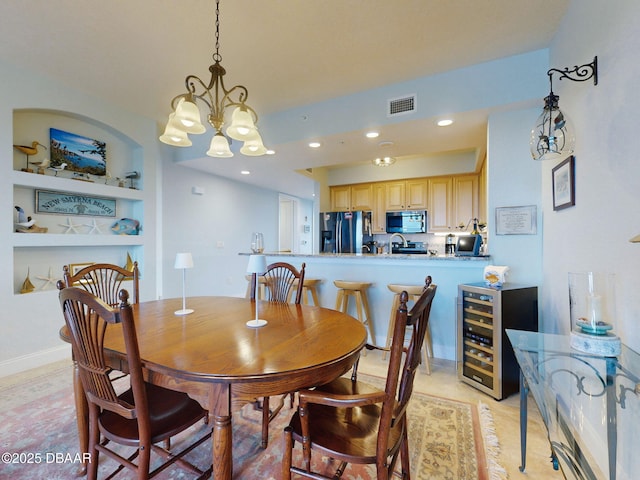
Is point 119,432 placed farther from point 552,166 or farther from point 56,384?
point 552,166

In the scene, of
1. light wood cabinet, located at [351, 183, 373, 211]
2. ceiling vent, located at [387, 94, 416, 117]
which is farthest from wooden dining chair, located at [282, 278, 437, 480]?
light wood cabinet, located at [351, 183, 373, 211]

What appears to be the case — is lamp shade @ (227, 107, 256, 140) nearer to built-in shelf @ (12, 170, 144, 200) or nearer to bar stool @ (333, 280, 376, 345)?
bar stool @ (333, 280, 376, 345)

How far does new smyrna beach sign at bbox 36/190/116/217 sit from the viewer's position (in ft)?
9.96

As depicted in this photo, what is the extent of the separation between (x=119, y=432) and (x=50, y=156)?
3.19 metres

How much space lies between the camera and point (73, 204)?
10.7ft

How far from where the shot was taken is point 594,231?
5.23 feet

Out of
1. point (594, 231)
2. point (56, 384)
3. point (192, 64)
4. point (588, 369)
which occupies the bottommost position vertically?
point (56, 384)

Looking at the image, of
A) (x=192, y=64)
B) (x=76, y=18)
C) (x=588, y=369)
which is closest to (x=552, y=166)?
(x=588, y=369)

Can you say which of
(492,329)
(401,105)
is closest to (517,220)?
(492,329)

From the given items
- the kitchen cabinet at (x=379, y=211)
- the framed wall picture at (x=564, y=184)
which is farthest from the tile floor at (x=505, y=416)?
the kitchen cabinet at (x=379, y=211)

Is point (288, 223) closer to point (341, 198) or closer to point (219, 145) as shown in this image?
point (341, 198)

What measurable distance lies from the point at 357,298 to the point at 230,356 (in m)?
2.06

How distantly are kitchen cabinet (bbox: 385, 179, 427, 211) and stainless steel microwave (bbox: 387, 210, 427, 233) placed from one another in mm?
91

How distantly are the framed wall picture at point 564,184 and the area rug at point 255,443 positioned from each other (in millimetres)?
1503
